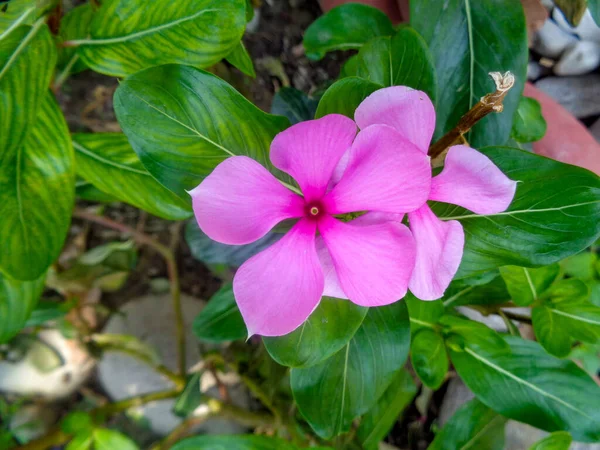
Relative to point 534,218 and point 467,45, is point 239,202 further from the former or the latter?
point 467,45

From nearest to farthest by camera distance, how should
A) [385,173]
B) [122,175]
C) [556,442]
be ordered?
[385,173] → [556,442] → [122,175]

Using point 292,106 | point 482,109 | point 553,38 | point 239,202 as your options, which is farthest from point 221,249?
point 553,38

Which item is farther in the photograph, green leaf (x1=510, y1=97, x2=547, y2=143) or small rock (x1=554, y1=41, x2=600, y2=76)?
small rock (x1=554, y1=41, x2=600, y2=76)

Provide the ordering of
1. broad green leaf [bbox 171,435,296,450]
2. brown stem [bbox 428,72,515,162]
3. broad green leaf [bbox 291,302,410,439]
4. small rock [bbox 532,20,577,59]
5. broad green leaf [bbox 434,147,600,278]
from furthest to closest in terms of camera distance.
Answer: small rock [bbox 532,20,577,59] < broad green leaf [bbox 171,435,296,450] < broad green leaf [bbox 291,302,410,439] < broad green leaf [bbox 434,147,600,278] < brown stem [bbox 428,72,515,162]

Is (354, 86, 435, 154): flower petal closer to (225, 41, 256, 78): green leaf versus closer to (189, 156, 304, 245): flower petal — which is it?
(189, 156, 304, 245): flower petal

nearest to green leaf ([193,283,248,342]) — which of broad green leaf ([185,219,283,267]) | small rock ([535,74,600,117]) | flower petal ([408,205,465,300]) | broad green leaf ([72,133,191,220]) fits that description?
broad green leaf ([185,219,283,267])

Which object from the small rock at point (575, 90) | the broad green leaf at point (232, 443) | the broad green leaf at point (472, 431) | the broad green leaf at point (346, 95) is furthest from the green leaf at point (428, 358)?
the small rock at point (575, 90)

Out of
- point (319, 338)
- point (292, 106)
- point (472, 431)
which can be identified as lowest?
point (472, 431)
